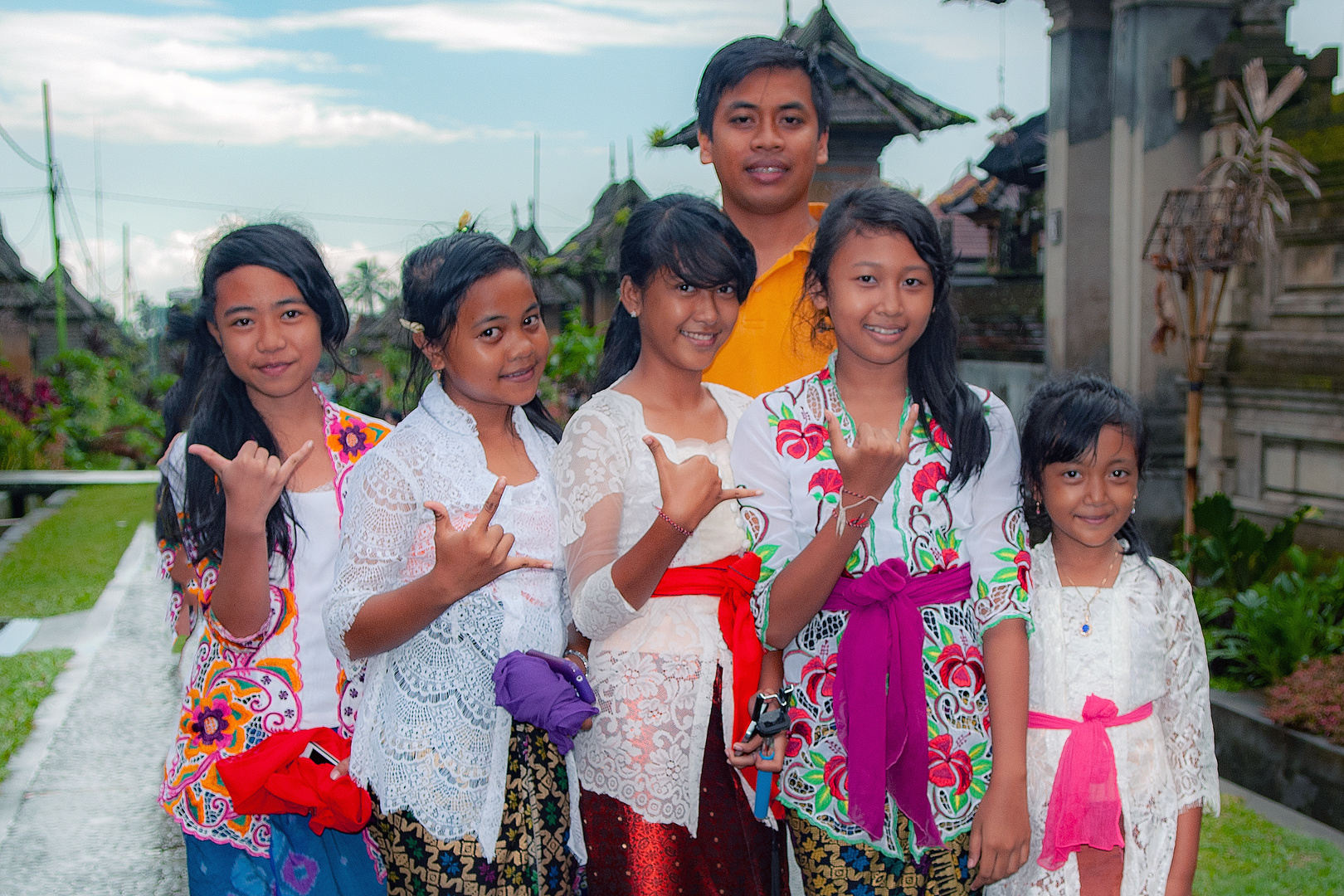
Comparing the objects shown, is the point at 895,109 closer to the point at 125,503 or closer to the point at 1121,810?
the point at 1121,810

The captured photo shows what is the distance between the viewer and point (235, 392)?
235 centimetres

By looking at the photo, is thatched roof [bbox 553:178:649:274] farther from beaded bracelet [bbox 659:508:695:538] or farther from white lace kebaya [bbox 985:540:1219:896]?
beaded bracelet [bbox 659:508:695:538]

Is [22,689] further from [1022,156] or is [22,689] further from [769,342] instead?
[1022,156]

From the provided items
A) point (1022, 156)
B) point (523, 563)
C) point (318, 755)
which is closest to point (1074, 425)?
point (523, 563)

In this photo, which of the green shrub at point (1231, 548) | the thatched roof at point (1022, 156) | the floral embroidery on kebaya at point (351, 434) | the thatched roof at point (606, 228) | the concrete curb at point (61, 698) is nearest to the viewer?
the floral embroidery on kebaya at point (351, 434)

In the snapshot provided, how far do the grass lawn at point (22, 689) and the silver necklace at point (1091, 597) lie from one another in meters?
4.57

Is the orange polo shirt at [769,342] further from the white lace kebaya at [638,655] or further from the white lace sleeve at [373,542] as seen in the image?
the white lace sleeve at [373,542]

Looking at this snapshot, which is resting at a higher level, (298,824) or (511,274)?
(511,274)

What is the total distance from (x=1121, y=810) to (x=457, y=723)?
4.31ft

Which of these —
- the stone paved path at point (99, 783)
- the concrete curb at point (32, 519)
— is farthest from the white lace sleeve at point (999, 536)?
the concrete curb at point (32, 519)

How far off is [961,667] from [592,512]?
747mm

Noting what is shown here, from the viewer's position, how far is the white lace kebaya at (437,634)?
1979mm

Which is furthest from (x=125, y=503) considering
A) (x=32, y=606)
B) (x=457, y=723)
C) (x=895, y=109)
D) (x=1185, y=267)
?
(x=457, y=723)

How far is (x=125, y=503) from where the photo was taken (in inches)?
499
